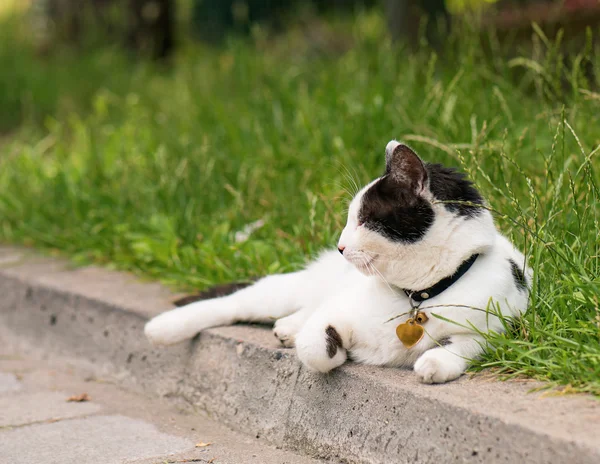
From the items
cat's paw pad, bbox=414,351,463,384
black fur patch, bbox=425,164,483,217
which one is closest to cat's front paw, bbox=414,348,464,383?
cat's paw pad, bbox=414,351,463,384

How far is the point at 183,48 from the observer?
354 inches

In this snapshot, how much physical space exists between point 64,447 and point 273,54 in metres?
4.63

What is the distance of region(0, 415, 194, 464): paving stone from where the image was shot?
238cm

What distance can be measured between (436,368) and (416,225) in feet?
1.31

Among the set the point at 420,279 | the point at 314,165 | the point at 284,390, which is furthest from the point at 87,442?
the point at 314,165

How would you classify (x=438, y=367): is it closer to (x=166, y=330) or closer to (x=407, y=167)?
(x=407, y=167)

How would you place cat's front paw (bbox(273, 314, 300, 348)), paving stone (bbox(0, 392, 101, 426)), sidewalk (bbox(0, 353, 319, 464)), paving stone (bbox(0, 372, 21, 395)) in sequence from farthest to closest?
1. paving stone (bbox(0, 372, 21, 395))
2. paving stone (bbox(0, 392, 101, 426))
3. cat's front paw (bbox(273, 314, 300, 348))
4. sidewalk (bbox(0, 353, 319, 464))

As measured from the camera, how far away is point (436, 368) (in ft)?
6.81

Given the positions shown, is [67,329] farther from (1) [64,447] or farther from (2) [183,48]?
(2) [183,48]

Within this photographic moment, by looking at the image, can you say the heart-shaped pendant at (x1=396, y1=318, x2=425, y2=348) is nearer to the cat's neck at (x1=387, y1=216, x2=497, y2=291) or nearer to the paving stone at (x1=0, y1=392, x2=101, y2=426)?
the cat's neck at (x1=387, y1=216, x2=497, y2=291)

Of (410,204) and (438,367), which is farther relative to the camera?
(410,204)

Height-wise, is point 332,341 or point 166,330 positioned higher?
point 332,341

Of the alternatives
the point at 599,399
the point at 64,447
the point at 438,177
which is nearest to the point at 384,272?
the point at 438,177

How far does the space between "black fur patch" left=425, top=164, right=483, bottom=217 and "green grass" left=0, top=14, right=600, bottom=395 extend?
0.11 metres
